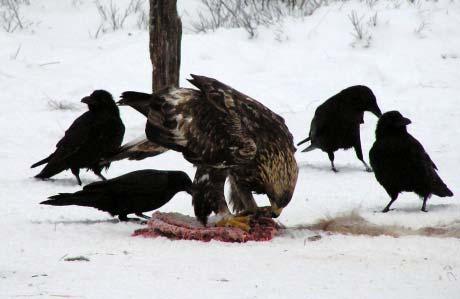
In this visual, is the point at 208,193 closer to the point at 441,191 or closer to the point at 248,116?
the point at 248,116

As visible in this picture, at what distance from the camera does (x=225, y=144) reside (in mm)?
6422

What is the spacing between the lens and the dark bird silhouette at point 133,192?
6723 millimetres

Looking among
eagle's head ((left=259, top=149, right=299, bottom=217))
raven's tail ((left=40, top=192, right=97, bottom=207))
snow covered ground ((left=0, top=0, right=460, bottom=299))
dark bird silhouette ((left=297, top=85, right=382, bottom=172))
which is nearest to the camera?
snow covered ground ((left=0, top=0, right=460, bottom=299))

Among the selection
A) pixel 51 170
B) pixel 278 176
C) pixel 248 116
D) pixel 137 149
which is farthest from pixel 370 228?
pixel 51 170

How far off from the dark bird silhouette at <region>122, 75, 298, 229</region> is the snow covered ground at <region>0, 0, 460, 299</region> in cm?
43

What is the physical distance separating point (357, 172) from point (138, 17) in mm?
7263

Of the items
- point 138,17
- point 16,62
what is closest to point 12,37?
point 16,62

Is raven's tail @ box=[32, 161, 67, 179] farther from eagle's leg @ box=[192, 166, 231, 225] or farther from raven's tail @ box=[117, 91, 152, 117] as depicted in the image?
eagle's leg @ box=[192, 166, 231, 225]

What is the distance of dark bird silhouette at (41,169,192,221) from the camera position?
6.72 meters

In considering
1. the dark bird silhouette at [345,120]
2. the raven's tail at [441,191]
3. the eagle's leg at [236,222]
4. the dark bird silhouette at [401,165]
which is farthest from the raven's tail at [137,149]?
the dark bird silhouette at [345,120]

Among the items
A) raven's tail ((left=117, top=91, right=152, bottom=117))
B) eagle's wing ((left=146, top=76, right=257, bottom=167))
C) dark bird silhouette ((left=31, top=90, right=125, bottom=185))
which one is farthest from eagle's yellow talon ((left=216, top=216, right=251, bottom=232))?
dark bird silhouette ((left=31, top=90, right=125, bottom=185))

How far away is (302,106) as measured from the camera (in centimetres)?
1245

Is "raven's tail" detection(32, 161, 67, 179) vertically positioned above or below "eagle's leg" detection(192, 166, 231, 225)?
below

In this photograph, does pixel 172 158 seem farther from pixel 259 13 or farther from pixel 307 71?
pixel 259 13
